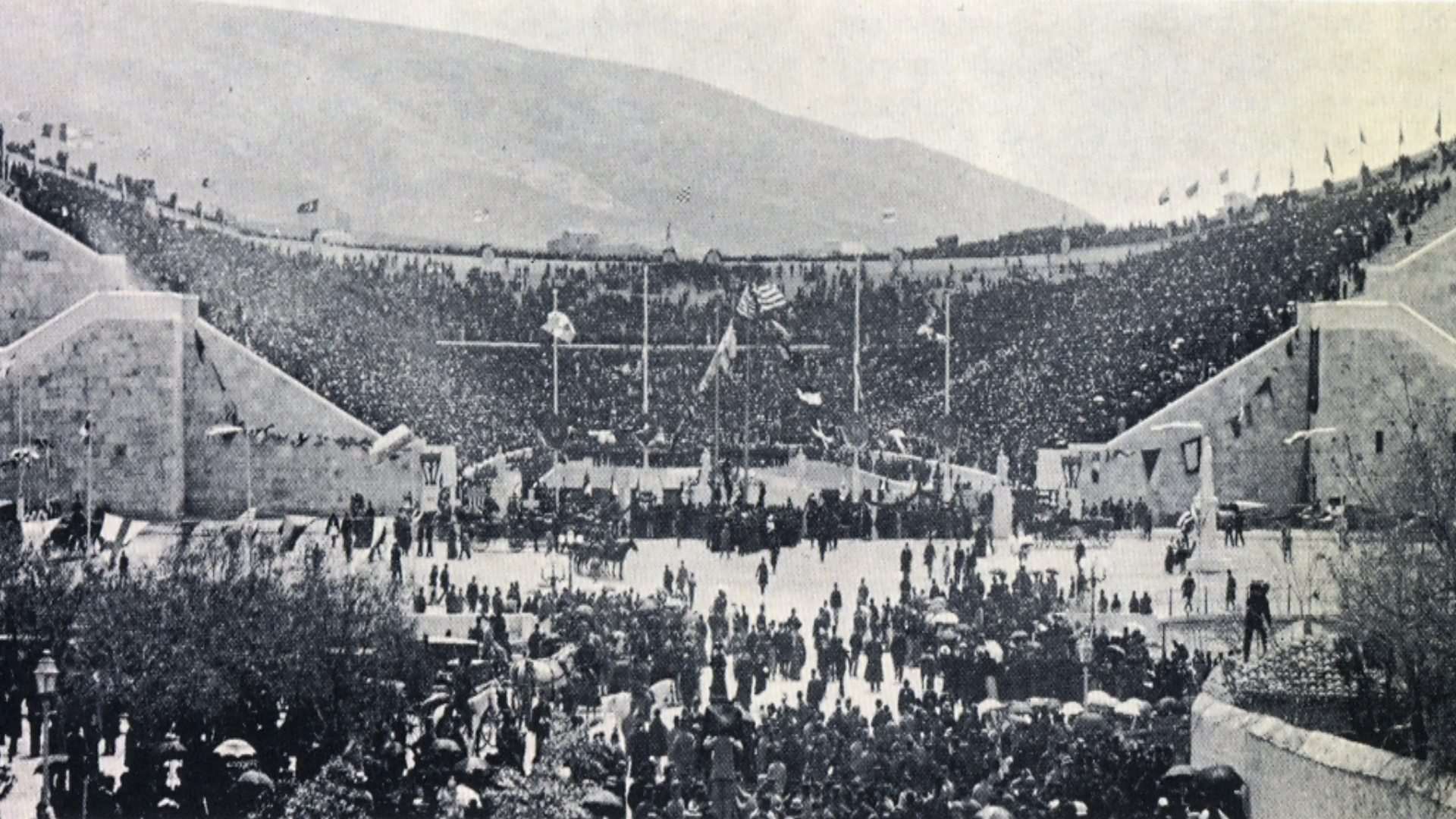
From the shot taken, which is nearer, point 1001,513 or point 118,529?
point 118,529

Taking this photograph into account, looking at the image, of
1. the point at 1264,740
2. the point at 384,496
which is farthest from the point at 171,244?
the point at 1264,740

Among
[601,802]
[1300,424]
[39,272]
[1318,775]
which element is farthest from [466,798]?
[1300,424]

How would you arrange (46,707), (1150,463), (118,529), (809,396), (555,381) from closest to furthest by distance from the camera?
1. (46,707)
2. (118,529)
3. (1150,463)
4. (809,396)
5. (555,381)

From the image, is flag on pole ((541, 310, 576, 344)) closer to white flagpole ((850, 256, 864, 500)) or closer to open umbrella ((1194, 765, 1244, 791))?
white flagpole ((850, 256, 864, 500))

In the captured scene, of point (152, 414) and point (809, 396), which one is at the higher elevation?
point (809, 396)

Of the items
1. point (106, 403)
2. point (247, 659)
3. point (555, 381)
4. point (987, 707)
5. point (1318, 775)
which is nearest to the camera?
point (1318, 775)

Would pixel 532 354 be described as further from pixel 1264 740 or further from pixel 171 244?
pixel 1264 740

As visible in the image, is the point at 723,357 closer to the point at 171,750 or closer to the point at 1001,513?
the point at 1001,513

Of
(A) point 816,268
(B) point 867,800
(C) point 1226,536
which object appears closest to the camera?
(B) point 867,800
